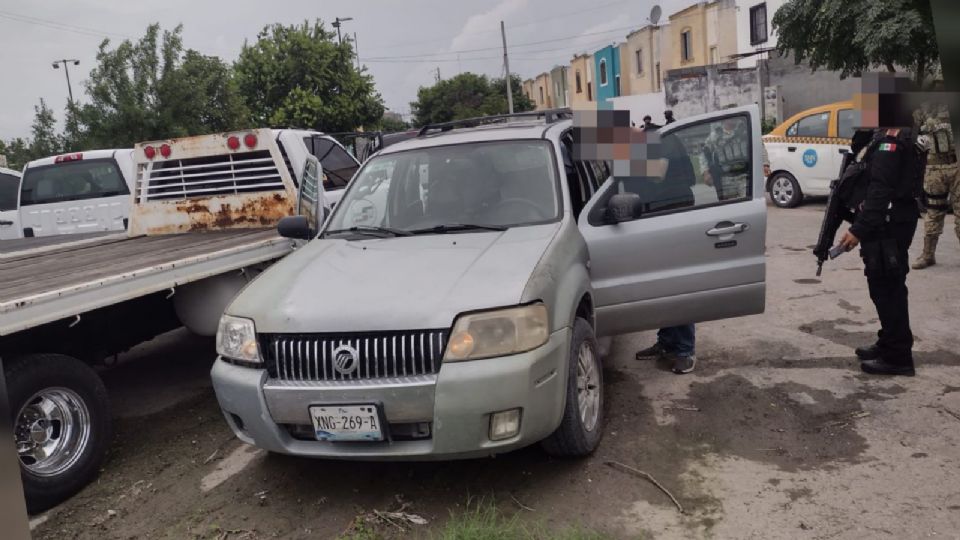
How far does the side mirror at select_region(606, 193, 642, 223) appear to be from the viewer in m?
4.18

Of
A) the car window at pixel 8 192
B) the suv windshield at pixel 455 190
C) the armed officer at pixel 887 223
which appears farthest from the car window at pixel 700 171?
the car window at pixel 8 192

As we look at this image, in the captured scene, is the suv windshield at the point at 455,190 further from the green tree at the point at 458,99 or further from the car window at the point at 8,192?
the green tree at the point at 458,99

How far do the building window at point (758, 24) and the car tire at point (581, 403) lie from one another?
31365 mm

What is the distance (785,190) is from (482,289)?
1051 cm

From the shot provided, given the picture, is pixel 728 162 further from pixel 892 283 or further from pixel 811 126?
pixel 811 126

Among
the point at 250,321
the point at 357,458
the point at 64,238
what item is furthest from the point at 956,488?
the point at 64,238

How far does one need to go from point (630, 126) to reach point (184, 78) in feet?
52.9

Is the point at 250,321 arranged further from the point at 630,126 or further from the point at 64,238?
the point at 64,238

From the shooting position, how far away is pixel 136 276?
3.90 meters

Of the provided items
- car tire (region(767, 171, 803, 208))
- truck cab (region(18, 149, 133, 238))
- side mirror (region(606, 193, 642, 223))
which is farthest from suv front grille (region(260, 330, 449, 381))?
car tire (region(767, 171, 803, 208))

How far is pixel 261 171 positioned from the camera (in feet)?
20.0

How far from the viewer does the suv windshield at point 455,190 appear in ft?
13.8

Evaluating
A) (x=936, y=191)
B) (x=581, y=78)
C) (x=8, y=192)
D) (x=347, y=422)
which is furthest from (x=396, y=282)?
(x=581, y=78)

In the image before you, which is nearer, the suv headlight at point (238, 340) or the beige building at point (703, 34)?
the suv headlight at point (238, 340)
